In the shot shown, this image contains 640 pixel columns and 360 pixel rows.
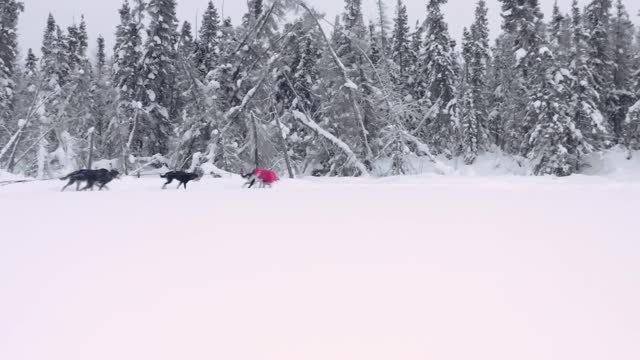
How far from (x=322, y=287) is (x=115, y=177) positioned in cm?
1057

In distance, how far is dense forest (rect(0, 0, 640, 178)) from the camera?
20.2 metres

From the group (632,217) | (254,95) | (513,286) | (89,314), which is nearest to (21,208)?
(89,314)

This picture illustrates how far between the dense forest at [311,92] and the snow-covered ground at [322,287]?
46.9 feet

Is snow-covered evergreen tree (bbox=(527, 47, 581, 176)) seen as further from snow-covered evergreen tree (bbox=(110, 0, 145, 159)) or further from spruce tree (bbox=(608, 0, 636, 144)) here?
snow-covered evergreen tree (bbox=(110, 0, 145, 159))

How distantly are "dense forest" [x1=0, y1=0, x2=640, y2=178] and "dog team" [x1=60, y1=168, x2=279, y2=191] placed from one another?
746 centimetres

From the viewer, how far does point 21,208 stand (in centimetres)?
748

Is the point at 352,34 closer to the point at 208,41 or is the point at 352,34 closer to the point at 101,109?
the point at 208,41

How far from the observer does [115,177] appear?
12.0 metres

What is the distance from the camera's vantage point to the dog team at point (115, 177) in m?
10.9

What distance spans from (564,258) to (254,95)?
16.6 metres

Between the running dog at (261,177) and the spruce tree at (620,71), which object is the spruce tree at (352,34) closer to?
the running dog at (261,177)

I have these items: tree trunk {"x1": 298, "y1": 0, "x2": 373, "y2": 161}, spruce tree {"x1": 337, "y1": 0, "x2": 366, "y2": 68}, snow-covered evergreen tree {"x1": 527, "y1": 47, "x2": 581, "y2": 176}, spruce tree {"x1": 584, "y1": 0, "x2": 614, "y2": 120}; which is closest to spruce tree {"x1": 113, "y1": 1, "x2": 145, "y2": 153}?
spruce tree {"x1": 337, "y1": 0, "x2": 366, "y2": 68}

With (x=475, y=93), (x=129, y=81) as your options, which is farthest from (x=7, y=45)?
(x=475, y=93)

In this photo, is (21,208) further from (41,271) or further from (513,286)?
(513,286)
